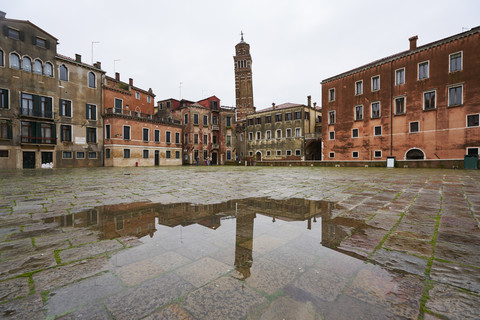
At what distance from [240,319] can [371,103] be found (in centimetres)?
3053

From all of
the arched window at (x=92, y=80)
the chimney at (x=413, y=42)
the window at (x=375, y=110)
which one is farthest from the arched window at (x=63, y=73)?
the chimney at (x=413, y=42)

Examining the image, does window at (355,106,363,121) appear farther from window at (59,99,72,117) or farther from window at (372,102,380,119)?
window at (59,99,72,117)

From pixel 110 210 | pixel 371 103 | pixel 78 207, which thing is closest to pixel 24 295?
pixel 110 210

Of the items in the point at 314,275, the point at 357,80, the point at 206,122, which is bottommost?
the point at 314,275

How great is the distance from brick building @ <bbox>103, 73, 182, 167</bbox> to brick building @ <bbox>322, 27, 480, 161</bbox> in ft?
79.9

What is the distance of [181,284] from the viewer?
1.87 m

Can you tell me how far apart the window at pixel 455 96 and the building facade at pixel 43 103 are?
3871cm

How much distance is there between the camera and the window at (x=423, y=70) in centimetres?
2214

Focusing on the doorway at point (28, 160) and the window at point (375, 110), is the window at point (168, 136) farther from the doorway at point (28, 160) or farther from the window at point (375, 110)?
the window at point (375, 110)

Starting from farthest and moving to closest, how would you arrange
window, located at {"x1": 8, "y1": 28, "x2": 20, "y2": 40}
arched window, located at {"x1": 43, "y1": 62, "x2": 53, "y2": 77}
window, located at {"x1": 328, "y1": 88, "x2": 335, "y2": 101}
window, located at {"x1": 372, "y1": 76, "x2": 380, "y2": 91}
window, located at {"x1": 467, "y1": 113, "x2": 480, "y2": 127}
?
window, located at {"x1": 328, "y1": 88, "x2": 335, "y2": 101} → window, located at {"x1": 372, "y1": 76, "x2": 380, "y2": 91} → arched window, located at {"x1": 43, "y1": 62, "x2": 53, "y2": 77} → window, located at {"x1": 8, "y1": 28, "x2": 20, "y2": 40} → window, located at {"x1": 467, "y1": 113, "x2": 480, "y2": 127}

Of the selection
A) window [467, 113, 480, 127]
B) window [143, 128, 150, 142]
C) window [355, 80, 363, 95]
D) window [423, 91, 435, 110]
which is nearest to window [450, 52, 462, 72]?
window [423, 91, 435, 110]

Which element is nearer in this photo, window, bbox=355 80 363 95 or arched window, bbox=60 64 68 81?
arched window, bbox=60 64 68 81

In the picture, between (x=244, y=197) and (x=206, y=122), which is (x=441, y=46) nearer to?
(x=244, y=197)

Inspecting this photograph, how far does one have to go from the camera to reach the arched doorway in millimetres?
22344
